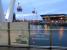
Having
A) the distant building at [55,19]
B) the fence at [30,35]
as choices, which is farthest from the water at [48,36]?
the distant building at [55,19]

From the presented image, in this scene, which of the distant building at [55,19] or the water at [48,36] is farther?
the distant building at [55,19]

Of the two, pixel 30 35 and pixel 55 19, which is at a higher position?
pixel 55 19

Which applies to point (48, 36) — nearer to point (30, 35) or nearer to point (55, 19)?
point (30, 35)

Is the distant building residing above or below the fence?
above

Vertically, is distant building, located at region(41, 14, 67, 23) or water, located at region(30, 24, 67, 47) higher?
distant building, located at region(41, 14, 67, 23)

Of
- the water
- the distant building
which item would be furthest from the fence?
the distant building

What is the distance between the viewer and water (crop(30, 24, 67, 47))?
8258 millimetres

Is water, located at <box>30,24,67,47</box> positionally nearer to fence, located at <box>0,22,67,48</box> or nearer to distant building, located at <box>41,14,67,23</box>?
fence, located at <box>0,22,67,48</box>

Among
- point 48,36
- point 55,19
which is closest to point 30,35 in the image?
point 48,36

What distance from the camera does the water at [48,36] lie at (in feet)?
27.1

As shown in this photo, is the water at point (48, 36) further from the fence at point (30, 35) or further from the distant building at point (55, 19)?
the distant building at point (55, 19)

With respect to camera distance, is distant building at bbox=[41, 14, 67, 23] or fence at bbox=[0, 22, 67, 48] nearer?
fence at bbox=[0, 22, 67, 48]

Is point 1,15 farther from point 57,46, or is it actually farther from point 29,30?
point 57,46

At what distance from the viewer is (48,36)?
8.34 m
